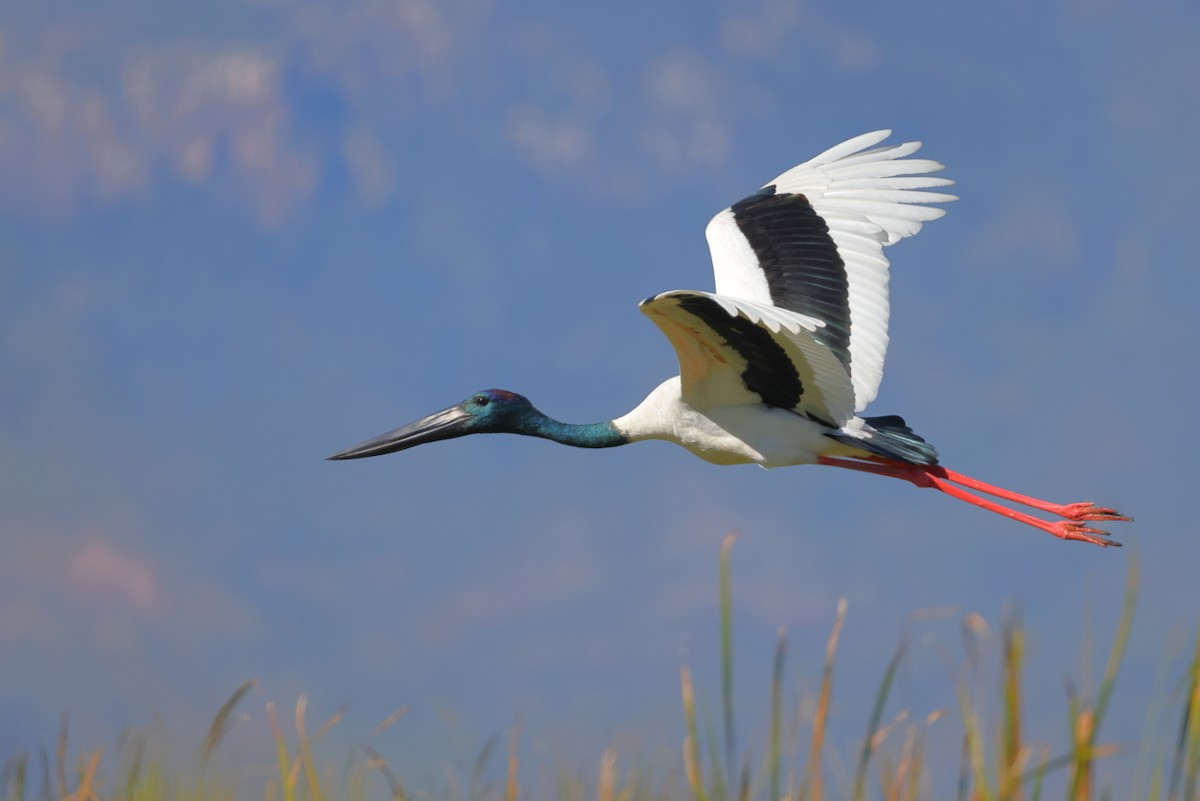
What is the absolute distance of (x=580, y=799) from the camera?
413 centimetres

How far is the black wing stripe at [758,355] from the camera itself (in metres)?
5.93

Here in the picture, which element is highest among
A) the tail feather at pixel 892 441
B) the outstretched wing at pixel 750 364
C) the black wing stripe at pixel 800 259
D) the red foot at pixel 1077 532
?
the black wing stripe at pixel 800 259

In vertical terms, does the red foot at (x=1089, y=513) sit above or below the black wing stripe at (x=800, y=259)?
below

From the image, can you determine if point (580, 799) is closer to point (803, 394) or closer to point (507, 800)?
point (507, 800)

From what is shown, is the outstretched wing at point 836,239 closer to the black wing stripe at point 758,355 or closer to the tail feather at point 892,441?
the tail feather at point 892,441

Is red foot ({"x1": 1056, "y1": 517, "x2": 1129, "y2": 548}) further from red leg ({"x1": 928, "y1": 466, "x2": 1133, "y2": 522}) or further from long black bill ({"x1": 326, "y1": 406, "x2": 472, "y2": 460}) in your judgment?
long black bill ({"x1": 326, "y1": 406, "x2": 472, "y2": 460})

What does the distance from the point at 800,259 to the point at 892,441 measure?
1613 mm

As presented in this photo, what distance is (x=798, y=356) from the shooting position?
6477 millimetres

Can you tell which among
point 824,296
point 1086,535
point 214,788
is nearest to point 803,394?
point 824,296

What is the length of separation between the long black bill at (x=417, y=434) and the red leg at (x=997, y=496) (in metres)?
2.50

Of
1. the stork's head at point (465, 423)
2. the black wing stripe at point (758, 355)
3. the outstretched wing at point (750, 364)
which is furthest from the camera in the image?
the stork's head at point (465, 423)

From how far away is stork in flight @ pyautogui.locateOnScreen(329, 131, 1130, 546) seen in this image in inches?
260

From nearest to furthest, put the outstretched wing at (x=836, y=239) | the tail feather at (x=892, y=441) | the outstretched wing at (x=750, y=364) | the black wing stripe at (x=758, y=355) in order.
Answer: the black wing stripe at (x=758, y=355) → the outstretched wing at (x=750, y=364) → the tail feather at (x=892, y=441) → the outstretched wing at (x=836, y=239)

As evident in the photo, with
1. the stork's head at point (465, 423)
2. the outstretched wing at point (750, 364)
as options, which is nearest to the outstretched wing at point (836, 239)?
the outstretched wing at point (750, 364)
